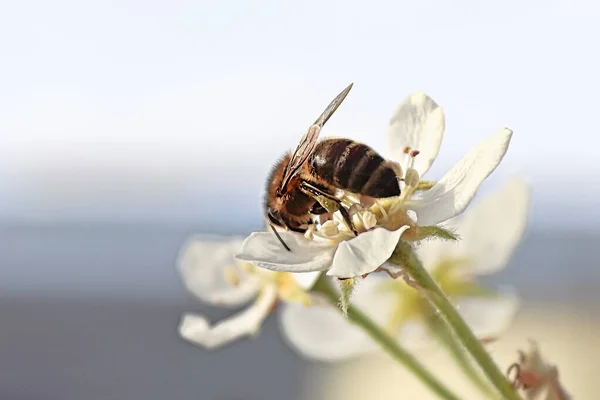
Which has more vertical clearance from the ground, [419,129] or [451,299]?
[419,129]

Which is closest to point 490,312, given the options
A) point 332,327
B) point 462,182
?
point 332,327

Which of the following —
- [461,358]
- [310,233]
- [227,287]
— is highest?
[310,233]

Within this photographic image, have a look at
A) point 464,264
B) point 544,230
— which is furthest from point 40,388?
point 464,264

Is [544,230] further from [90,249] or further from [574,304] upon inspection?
[90,249]

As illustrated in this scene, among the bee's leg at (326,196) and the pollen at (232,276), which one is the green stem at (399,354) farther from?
the pollen at (232,276)

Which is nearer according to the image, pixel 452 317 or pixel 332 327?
pixel 452 317

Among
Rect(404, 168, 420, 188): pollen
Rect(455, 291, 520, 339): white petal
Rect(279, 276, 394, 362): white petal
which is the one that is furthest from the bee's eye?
Rect(455, 291, 520, 339): white petal

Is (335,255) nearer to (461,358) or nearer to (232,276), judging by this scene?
(461,358)
